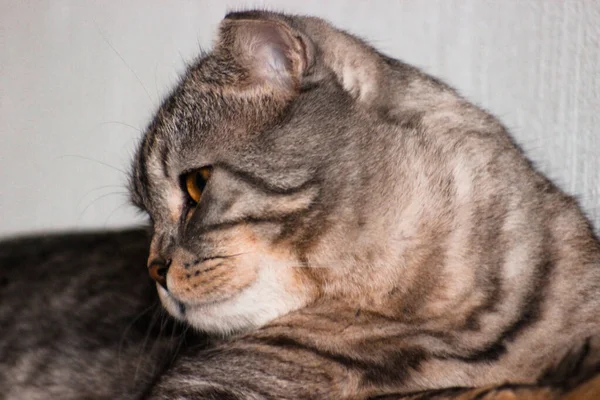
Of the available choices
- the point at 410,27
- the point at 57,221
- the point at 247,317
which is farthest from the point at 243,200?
the point at 57,221

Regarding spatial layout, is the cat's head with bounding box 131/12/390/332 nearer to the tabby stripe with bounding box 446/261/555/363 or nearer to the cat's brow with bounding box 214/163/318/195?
the cat's brow with bounding box 214/163/318/195

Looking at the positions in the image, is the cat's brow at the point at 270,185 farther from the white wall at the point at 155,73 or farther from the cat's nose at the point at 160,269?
the white wall at the point at 155,73

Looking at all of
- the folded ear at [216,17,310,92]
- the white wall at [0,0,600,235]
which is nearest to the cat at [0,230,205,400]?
the white wall at [0,0,600,235]

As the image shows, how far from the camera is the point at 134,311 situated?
1516mm

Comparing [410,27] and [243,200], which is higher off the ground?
[410,27]

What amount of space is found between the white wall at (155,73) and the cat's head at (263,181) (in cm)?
52

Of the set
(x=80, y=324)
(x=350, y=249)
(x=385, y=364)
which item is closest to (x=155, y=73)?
(x=80, y=324)

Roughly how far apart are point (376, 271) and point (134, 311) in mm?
627

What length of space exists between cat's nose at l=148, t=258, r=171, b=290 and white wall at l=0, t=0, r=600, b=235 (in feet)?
1.87

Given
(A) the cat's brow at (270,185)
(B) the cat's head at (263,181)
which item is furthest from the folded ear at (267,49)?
(A) the cat's brow at (270,185)

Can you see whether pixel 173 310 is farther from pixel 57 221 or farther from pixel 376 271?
pixel 57 221

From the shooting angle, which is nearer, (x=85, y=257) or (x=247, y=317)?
(x=247, y=317)

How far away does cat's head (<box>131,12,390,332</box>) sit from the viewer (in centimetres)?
108

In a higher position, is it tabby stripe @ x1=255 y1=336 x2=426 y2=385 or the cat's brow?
the cat's brow
